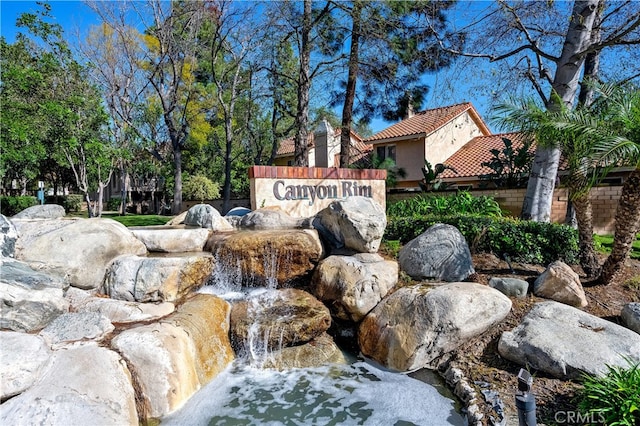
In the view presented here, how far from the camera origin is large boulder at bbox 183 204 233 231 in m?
8.51

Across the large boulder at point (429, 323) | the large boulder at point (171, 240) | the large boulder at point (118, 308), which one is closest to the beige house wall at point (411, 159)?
the large boulder at point (171, 240)

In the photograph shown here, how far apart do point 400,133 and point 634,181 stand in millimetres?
17830

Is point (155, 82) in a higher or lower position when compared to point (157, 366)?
higher

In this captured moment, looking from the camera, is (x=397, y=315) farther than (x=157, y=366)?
Yes

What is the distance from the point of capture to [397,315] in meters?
5.52

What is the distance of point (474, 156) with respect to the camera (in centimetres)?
2123

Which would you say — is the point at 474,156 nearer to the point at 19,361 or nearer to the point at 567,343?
the point at 567,343

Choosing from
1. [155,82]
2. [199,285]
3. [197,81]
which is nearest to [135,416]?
[199,285]

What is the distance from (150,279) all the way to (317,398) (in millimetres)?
3148

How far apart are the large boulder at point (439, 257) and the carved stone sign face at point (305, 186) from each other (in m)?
3.86

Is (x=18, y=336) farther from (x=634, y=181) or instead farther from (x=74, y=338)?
(x=634, y=181)

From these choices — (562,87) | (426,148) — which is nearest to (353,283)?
(562,87)

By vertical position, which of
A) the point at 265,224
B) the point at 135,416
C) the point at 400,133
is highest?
the point at 400,133

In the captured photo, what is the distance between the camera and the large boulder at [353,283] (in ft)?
19.7
